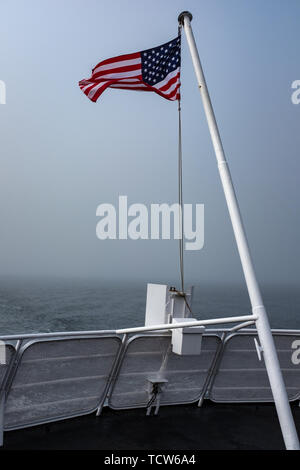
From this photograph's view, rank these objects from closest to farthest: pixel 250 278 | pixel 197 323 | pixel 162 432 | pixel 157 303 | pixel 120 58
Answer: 1. pixel 250 278
2. pixel 197 323
3. pixel 162 432
4. pixel 120 58
5. pixel 157 303

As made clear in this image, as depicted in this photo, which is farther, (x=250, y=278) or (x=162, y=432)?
(x=162, y=432)

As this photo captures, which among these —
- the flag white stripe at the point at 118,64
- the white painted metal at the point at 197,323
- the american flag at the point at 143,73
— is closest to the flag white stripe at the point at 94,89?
the american flag at the point at 143,73

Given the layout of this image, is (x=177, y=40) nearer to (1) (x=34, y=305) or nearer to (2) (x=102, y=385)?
(2) (x=102, y=385)

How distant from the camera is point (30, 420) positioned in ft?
16.1

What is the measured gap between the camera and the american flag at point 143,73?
212 inches

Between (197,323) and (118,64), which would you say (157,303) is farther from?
(118,64)

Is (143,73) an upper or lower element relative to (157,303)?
upper

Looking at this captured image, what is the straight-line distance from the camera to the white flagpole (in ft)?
11.6

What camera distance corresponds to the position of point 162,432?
5062 millimetres

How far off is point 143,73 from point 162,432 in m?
4.59

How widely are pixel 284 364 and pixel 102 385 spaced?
111 inches

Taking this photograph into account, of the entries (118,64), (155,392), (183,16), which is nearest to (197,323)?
(155,392)
